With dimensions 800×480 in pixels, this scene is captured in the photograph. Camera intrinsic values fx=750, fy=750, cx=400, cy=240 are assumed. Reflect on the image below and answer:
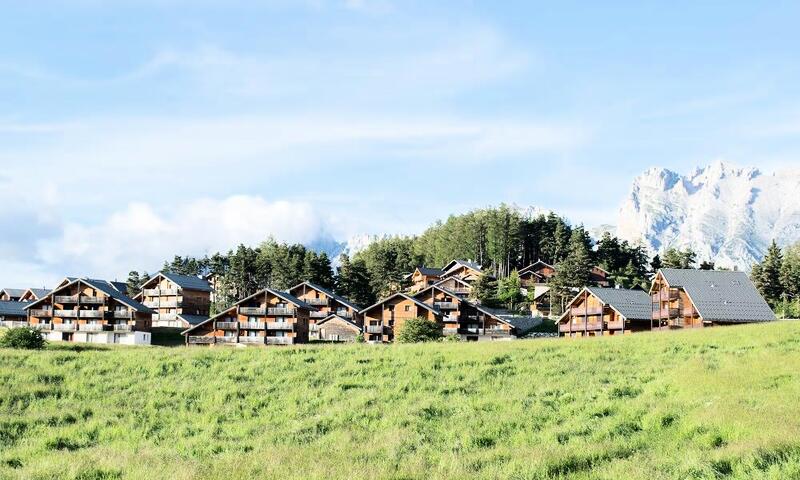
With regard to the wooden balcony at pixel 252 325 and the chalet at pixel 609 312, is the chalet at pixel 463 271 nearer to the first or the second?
the chalet at pixel 609 312

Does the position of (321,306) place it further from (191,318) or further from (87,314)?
(87,314)

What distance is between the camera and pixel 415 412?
87.9ft

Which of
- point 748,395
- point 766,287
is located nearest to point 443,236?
point 766,287

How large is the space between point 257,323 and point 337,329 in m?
11.6

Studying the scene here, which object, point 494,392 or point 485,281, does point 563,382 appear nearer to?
point 494,392

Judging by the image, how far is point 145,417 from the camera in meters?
28.7

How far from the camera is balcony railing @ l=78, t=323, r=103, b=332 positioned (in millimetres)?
103750

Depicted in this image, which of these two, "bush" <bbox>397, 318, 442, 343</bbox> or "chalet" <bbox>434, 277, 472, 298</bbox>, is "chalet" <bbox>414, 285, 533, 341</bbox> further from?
"chalet" <bbox>434, 277, 472, 298</bbox>

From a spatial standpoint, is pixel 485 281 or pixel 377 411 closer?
pixel 377 411

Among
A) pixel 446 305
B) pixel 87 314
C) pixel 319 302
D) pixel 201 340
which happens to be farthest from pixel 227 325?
pixel 446 305

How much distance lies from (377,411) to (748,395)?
12633 millimetres

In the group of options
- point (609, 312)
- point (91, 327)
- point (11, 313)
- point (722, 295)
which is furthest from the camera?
point (11, 313)

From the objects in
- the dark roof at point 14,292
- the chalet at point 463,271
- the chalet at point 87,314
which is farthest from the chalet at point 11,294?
the chalet at point 463,271

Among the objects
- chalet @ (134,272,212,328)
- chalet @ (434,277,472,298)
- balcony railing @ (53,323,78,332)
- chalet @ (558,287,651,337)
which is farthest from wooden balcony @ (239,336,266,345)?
chalet @ (434,277,472,298)
